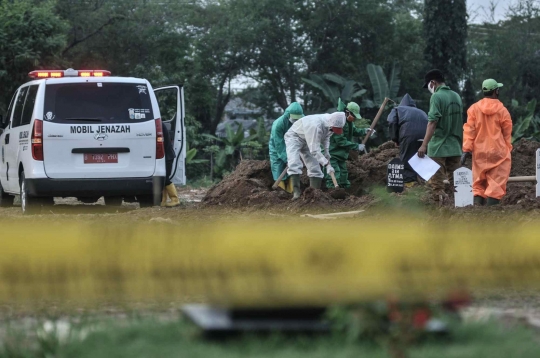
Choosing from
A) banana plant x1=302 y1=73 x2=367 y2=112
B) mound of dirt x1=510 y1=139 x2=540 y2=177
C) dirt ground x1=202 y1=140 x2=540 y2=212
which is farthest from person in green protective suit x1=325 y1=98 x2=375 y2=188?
banana plant x1=302 y1=73 x2=367 y2=112

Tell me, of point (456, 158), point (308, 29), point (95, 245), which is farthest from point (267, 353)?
point (308, 29)

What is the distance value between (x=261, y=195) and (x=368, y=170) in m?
3.13

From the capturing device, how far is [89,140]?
41.4 feet

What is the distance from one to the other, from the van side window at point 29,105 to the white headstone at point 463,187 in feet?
16.9

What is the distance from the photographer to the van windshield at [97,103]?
12570mm

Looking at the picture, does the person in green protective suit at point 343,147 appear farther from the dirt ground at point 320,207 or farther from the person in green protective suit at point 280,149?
the person in green protective suit at point 280,149

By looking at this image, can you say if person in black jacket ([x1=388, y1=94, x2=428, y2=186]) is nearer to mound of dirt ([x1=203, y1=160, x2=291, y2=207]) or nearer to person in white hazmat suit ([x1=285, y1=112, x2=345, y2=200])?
person in white hazmat suit ([x1=285, y1=112, x2=345, y2=200])

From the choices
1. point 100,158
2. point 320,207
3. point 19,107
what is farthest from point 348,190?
point 19,107

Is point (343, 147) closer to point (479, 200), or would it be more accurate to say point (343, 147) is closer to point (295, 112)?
point (295, 112)

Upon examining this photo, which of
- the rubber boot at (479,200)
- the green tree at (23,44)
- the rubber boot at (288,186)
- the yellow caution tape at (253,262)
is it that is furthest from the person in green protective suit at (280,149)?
the green tree at (23,44)

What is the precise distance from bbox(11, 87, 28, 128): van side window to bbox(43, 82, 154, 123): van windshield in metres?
1.09

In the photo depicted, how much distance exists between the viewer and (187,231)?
5.36 meters

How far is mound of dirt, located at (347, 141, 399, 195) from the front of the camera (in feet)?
55.6

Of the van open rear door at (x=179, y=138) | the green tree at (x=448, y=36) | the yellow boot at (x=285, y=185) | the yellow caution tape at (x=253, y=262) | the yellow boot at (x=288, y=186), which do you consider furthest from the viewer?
the green tree at (x=448, y=36)
